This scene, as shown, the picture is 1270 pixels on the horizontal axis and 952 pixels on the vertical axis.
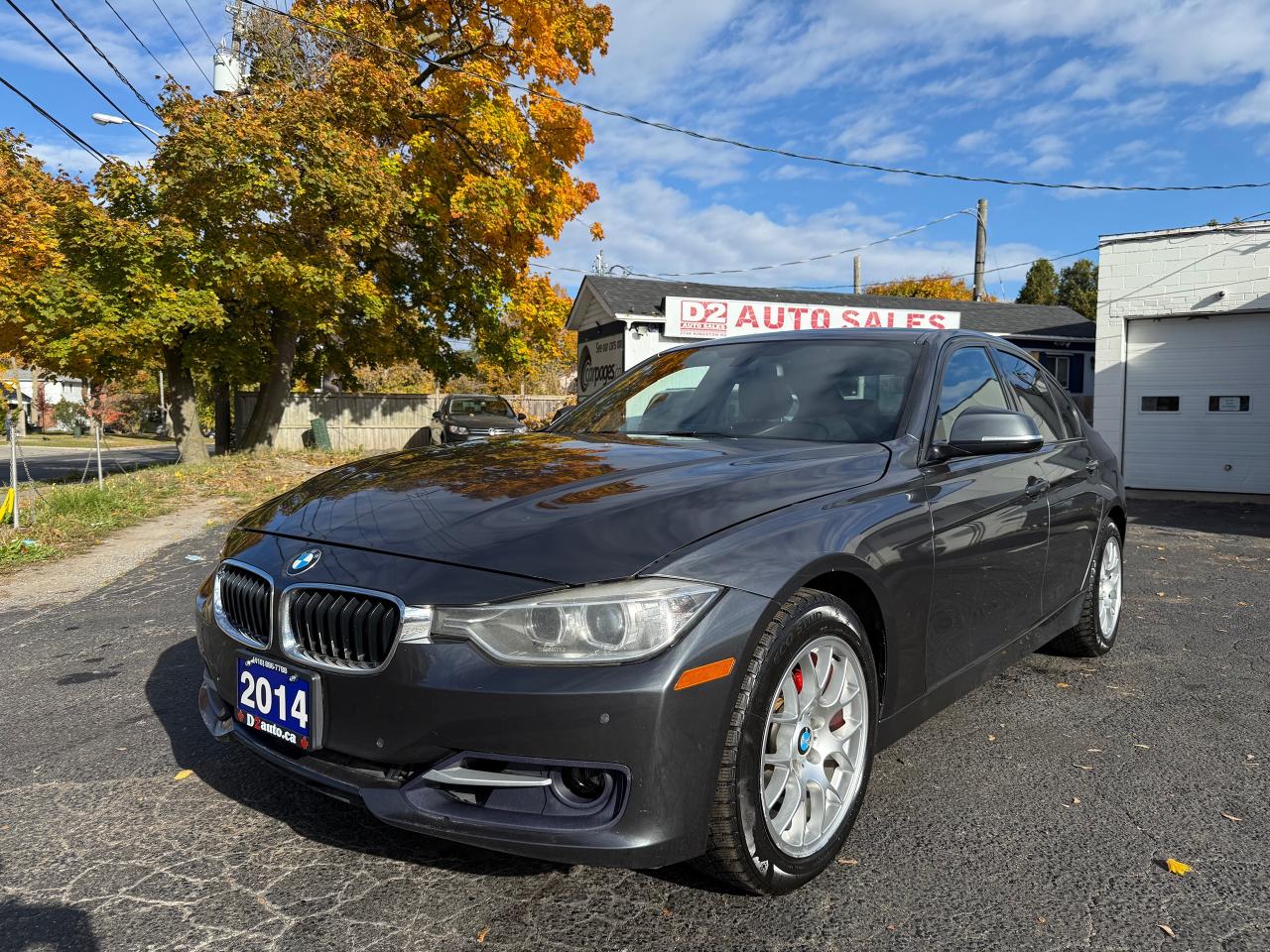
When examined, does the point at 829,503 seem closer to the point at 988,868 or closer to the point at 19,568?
the point at 988,868

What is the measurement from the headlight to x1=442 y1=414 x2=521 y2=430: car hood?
783 inches

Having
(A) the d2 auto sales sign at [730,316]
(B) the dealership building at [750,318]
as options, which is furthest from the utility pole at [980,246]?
(A) the d2 auto sales sign at [730,316]

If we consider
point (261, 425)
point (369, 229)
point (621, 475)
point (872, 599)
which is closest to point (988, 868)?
point (872, 599)

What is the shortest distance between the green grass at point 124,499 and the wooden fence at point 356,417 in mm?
7455

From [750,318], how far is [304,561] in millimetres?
16999

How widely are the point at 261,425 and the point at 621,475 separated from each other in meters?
21.5

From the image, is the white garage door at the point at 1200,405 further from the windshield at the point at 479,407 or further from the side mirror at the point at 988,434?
the windshield at the point at 479,407

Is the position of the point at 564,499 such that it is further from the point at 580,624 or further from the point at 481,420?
the point at 481,420

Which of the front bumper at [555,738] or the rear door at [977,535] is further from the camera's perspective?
the rear door at [977,535]

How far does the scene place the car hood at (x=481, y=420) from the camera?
2208 centimetres

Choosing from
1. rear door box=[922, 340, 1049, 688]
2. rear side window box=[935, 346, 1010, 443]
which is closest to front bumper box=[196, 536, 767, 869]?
rear door box=[922, 340, 1049, 688]

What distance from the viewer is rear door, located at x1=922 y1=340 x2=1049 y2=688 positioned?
2.91 meters

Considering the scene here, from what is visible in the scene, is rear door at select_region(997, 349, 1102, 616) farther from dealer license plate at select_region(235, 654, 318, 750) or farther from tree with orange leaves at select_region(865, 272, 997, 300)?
tree with orange leaves at select_region(865, 272, 997, 300)

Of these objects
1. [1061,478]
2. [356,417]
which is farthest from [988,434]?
[356,417]
